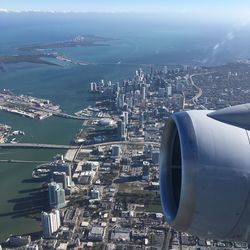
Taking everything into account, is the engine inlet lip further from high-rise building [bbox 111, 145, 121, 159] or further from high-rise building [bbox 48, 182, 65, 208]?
high-rise building [bbox 111, 145, 121, 159]

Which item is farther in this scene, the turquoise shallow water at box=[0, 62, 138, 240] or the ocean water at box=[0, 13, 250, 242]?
the ocean water at box=[0, 13, 250, 242]

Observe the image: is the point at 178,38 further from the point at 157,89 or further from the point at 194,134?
the point at 194,134

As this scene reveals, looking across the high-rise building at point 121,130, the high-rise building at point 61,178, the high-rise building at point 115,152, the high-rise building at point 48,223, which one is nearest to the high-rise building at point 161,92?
the high-rise building at point 121,130

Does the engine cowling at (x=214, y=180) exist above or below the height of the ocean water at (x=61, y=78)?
above

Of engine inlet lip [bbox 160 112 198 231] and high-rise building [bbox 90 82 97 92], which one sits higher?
engine inlet lip [bbox 160 112 198 231]

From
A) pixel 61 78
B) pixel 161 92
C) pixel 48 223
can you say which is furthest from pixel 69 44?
pixel 48 223

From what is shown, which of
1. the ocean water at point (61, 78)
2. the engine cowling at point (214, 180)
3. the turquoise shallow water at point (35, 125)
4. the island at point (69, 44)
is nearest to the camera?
the engine cowling at point (214, 180)

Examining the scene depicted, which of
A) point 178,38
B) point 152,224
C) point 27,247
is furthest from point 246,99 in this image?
point 178,38

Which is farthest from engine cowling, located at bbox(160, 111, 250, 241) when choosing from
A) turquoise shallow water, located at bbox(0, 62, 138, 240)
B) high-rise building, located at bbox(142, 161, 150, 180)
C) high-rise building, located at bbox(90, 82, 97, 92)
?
high-rise building, located at bbox(90, 82, 97, 92)

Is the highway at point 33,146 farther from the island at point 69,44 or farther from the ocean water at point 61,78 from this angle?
the island at point 69,44
